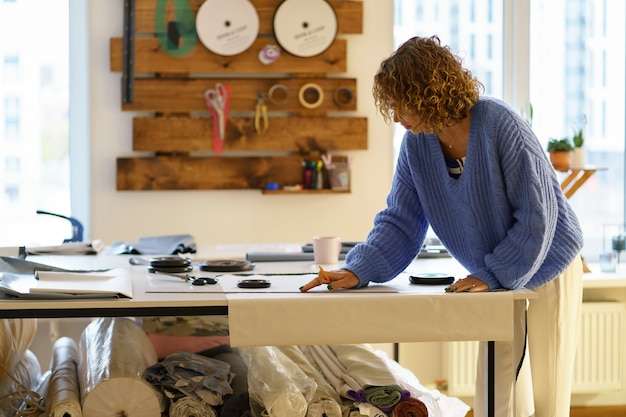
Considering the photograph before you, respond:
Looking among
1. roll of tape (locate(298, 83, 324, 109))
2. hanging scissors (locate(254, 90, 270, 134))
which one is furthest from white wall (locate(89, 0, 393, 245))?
hanging scissors (locate(254, 90, 270, 134))

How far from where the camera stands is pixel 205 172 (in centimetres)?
403

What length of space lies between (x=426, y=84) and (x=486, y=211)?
357 millimetres

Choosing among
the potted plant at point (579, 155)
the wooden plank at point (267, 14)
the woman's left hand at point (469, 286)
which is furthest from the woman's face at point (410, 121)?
the potted plant at point (579, 155)

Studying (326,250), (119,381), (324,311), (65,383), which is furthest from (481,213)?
(65,383)

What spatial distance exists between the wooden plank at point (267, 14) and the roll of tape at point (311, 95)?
0.29m

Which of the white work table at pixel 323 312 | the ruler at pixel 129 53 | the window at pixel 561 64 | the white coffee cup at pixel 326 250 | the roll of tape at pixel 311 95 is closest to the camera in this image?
the white work table at pixel 323 312

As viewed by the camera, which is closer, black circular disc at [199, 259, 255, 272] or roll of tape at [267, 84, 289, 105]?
black circular disc at [199, 259, 255, 272]

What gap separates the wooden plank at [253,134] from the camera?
3973 mm

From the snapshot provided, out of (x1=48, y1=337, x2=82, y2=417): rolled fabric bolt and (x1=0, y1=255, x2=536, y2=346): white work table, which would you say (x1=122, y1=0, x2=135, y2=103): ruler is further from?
(x1=0, y1=255, x2=536, y2=346): white work table

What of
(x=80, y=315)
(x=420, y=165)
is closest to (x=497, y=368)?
(x=420, y=165)

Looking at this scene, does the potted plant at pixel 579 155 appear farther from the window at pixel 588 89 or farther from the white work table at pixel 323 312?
the white work table at pixel 323 312

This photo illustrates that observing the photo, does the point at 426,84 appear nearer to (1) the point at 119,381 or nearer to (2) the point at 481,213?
(2) the point at 481,213

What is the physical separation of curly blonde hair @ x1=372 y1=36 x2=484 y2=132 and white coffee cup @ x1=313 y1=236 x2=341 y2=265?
2.41 ft

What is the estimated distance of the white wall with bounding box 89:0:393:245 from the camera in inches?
156
